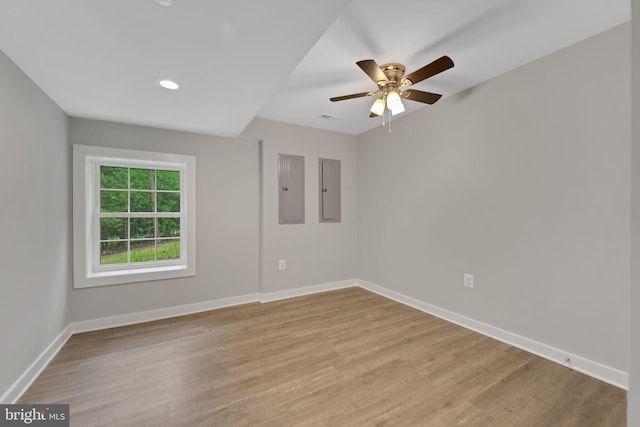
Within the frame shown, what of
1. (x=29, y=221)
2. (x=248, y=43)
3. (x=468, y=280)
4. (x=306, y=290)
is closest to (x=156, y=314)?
(x=29, y=221)

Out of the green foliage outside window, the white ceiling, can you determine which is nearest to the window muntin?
the green foliage outside window

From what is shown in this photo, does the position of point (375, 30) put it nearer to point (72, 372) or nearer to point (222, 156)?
point (222, 156)

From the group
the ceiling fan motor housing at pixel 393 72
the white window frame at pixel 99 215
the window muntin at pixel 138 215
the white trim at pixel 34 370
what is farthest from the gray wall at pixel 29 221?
the ceiling fan motor housing at pixel 393 72

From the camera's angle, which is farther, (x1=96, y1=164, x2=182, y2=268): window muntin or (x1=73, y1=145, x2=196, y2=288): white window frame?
(x1=96, y1=164, x2=182, y2=268): window muntin

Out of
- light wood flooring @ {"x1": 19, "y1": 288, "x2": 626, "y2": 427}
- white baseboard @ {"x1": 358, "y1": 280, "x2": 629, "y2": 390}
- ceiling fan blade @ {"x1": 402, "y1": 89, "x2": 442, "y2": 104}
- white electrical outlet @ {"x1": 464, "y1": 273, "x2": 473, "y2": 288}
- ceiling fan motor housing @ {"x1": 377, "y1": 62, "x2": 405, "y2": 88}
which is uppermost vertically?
ceiling fan motor housing @ {"x1": 377, "y1": 62, "x2": 405, "y2": 88}

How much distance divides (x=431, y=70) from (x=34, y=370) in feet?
11.8

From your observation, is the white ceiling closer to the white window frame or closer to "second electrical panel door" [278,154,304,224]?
the white window frame

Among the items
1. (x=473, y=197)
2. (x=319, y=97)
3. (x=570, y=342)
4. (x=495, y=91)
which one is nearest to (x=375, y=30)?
(x=319, y=97)

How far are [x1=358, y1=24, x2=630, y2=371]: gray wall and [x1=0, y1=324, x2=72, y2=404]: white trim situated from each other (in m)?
3.54

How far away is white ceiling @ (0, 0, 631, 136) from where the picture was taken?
136 centimetres

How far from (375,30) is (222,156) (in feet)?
7.52

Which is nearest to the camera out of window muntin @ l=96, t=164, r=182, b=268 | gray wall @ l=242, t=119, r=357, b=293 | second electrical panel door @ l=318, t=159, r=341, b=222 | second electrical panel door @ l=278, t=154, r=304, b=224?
window muntin @ l=96, t=164, r=182, b=268

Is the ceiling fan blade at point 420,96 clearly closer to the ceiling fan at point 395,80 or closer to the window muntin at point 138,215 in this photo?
the ceiling fan at point 395,80

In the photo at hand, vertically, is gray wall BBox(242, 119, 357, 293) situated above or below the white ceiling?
below
